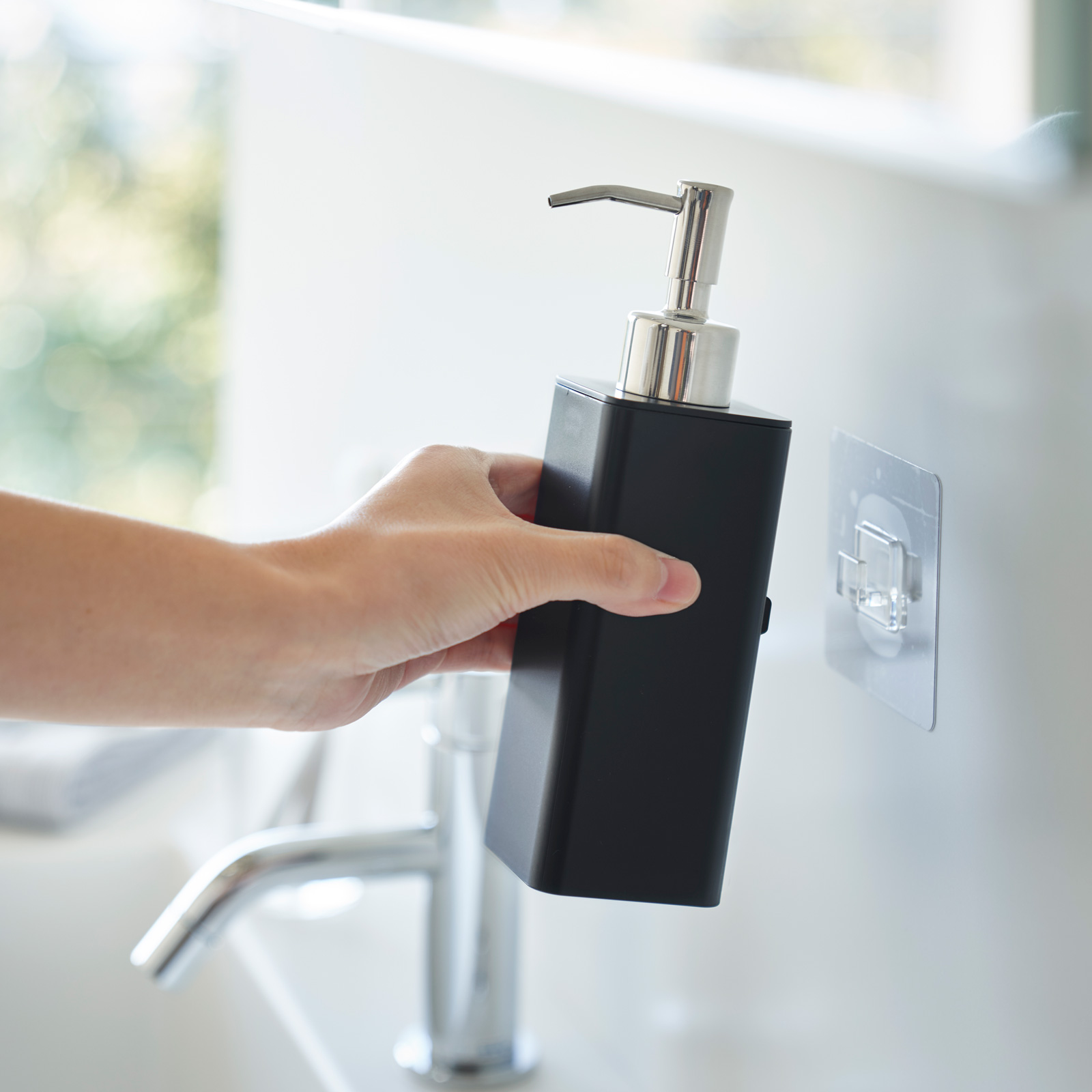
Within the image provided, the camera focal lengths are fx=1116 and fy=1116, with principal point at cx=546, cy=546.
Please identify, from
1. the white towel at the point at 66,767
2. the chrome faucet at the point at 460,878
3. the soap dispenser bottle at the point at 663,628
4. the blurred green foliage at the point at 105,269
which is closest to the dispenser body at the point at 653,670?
the soap dispenser bottle at the point at 663,628

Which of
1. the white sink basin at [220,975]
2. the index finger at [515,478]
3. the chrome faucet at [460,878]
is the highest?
the index finger at [515,478]

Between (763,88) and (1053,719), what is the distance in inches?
10.1

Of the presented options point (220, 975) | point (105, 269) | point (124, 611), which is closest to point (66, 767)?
point (220, 975)

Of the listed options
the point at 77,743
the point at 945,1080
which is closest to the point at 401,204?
the point at 77,743

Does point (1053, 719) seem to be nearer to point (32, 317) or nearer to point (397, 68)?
point (397, 68)

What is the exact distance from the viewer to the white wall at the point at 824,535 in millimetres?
310

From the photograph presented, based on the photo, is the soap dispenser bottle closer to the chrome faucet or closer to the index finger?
the index finger

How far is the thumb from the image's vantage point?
11.6 inches

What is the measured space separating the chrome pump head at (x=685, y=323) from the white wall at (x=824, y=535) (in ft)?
0.25

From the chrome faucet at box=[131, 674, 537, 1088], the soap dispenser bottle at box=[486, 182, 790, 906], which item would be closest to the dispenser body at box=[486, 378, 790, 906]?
the soap dispenser bottle at box=[486, 182, 790, 906]

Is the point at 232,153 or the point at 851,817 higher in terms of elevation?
the point at 232,153

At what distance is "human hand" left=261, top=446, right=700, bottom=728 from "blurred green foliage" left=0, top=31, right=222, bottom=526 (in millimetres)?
2561

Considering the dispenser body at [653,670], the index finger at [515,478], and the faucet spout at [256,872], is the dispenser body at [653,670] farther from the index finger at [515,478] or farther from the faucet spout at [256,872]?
the faucet spout at [256,872]

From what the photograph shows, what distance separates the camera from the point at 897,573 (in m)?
0.35
